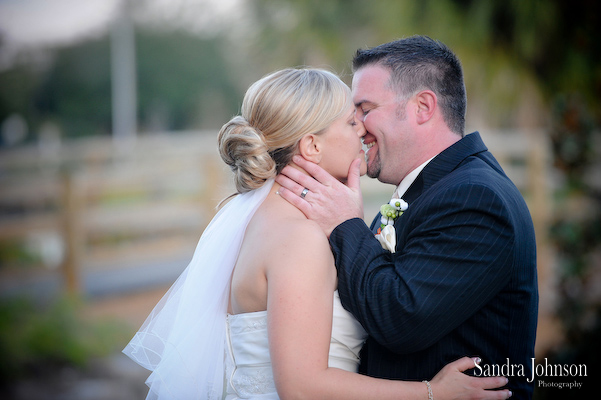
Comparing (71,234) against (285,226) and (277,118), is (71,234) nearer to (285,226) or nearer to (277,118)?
(277,118)

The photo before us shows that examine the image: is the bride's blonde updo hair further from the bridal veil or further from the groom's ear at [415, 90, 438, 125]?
the groom's ear at [415, 90, 438, 125]

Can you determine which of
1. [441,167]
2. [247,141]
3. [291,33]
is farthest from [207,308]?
[291,33]

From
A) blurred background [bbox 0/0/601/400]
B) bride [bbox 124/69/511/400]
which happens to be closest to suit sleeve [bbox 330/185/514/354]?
bride [bbox 124/69/511/400]

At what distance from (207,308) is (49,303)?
469cm

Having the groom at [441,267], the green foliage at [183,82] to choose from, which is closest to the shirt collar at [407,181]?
the groom at [441,267]

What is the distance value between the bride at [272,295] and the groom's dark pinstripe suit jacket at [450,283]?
0.11 meters

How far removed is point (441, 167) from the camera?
8.89 feet

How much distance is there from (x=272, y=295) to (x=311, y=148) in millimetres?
766

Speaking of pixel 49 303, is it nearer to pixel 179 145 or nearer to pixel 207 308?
pixel 207 308

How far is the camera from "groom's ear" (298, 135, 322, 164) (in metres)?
2.58

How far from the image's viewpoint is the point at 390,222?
2.76m

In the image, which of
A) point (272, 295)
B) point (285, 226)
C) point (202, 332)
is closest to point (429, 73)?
point (285, 226)

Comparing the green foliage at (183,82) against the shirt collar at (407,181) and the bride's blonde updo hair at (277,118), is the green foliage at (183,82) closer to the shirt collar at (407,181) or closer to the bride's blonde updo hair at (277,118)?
the shirt collar at (407,181)

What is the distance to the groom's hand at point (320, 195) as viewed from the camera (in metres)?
2.46
